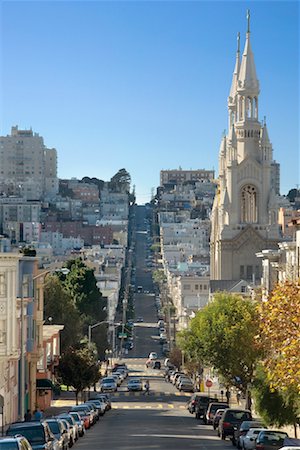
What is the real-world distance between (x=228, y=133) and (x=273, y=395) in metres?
113

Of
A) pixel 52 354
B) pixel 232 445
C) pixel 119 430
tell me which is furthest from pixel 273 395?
pixel 52 354

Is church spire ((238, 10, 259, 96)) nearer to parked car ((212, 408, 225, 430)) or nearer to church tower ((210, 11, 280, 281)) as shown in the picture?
church tower ((210, 11, 280, 281))

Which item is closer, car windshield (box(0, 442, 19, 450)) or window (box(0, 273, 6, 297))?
car windshield (box(0, 442, 19, 450))

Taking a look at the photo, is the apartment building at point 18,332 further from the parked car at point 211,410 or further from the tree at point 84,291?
the tree at point 84,291

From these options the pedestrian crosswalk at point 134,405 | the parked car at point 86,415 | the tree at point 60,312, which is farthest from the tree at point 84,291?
the parked car at point 86,415

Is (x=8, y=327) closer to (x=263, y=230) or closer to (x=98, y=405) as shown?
(x=98, y=405)

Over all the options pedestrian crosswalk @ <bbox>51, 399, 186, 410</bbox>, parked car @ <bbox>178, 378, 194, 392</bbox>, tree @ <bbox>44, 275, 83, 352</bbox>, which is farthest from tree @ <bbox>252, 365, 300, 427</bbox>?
parked car @ <bbox>178, 378, 194, 392</bbox>

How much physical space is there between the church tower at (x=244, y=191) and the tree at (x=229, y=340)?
78.2 metres

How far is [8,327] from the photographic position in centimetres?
6438

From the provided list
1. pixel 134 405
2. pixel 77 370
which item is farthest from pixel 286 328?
pixel 134 405

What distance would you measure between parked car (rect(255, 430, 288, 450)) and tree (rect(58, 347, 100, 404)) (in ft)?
127

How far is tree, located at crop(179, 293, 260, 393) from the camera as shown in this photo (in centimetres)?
7681

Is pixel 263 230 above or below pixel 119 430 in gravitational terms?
above

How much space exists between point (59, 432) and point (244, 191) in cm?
12245
